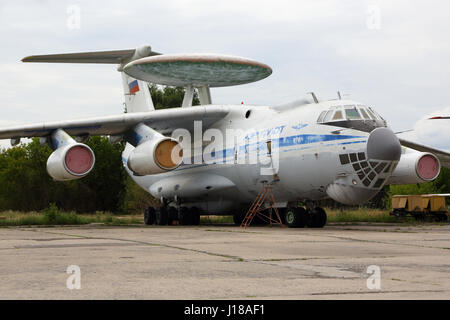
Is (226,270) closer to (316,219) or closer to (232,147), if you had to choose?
(316,219)

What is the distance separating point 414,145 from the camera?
63.9 feet

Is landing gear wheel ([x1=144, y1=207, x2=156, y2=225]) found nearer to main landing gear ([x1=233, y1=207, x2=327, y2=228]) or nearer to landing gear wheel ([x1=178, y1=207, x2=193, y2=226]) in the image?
landing gear wheel ([x1=178, y1=207, x2=193, y2=226])

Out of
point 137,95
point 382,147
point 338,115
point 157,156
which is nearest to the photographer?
point 382,147

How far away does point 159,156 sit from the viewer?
15.5m

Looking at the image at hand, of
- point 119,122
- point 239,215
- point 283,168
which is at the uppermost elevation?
point 119,122

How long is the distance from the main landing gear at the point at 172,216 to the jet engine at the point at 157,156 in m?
3.52

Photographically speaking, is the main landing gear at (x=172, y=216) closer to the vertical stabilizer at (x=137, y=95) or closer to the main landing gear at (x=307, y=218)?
the vertical stabilizer at (x=137, y=95)

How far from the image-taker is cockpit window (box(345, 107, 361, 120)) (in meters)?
13.5

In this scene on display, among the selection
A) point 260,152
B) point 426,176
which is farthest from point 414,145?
point 260,152

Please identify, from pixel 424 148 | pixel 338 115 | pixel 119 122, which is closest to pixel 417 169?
pixel 424 148

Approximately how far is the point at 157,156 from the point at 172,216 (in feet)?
14.6

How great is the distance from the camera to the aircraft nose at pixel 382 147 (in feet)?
41.6

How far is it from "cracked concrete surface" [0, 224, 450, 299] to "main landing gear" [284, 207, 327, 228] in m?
5.44

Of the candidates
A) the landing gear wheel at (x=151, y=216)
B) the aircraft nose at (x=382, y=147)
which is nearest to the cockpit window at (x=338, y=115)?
the aircraft nose at (x=382, y=147)
